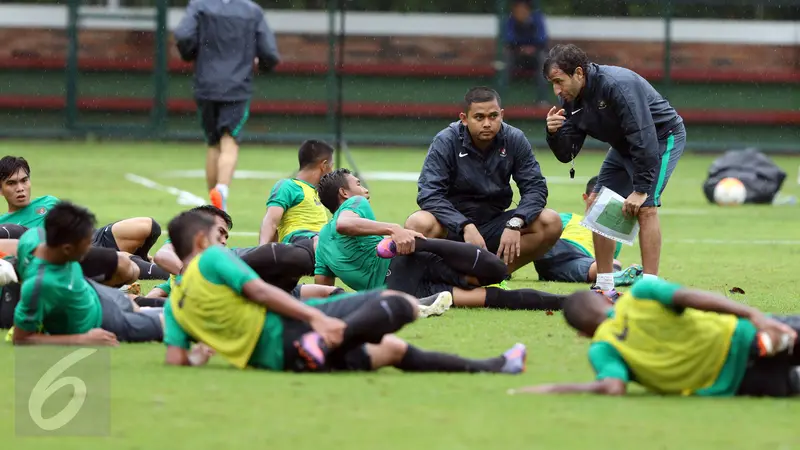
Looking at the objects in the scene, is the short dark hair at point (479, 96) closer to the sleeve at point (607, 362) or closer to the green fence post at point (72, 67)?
the sleeve at point (607, 362)

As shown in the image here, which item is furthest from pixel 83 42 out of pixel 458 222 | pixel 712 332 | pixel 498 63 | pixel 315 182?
pixel 712 332

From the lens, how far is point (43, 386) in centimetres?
628

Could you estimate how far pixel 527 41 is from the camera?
81.1 feet

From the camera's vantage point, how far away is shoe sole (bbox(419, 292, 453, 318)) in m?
8.59

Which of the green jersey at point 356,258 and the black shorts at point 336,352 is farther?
the green jersey at point 356,258

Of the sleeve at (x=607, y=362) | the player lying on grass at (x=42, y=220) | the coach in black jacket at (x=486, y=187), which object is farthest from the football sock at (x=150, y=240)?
the sleeve at (x=607, y=362)

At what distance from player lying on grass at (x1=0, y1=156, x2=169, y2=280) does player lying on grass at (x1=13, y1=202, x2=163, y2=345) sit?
74.1 inches

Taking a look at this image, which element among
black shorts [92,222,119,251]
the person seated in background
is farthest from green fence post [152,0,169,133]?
black shorts [92,222,119,251]

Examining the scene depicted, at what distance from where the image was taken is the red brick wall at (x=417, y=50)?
2503cm

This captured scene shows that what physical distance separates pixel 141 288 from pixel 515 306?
8.14 ft

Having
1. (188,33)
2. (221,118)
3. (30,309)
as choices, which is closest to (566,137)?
(30,309)

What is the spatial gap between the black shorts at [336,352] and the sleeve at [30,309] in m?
1.29

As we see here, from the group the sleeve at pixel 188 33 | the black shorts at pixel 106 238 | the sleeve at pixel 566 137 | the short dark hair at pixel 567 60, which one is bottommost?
the black shorts at pixel 106 238

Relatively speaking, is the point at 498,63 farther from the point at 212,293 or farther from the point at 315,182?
the point at 212,293
